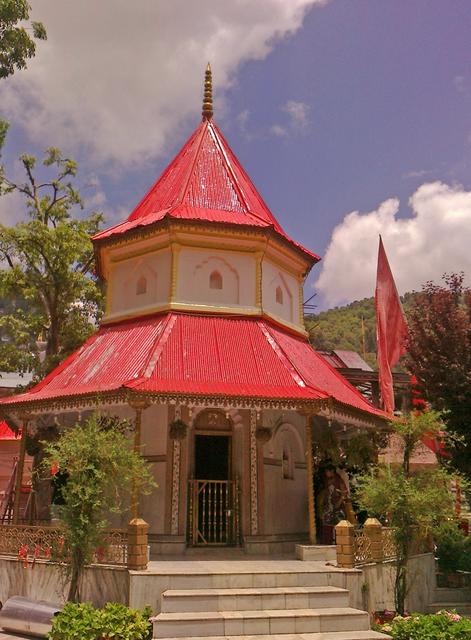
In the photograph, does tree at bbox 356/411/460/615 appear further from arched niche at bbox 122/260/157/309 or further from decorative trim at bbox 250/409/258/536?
arched niche at bbox 122/260/157/309

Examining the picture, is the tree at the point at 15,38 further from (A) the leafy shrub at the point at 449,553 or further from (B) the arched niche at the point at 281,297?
(A) the leafy shrub at the point at 449,553

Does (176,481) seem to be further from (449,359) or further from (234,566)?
(449,359)

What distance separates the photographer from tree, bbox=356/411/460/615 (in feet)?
37.1

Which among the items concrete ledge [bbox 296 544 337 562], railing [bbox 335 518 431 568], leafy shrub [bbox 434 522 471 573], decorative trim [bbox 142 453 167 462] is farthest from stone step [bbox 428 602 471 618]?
decorative trim [bbox 142 453 167 462]

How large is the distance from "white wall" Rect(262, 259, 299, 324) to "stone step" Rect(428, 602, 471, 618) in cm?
839

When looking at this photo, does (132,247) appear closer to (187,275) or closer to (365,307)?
(187,275)

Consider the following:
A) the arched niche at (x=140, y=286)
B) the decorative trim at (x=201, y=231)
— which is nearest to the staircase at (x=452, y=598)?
the decorative trim at (x=201, y=231)

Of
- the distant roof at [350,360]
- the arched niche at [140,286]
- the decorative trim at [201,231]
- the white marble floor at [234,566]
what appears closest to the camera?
the white marble floor at [234,566]

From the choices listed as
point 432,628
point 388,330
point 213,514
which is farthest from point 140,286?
point 432,628

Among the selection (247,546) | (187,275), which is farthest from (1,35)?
(247,546)

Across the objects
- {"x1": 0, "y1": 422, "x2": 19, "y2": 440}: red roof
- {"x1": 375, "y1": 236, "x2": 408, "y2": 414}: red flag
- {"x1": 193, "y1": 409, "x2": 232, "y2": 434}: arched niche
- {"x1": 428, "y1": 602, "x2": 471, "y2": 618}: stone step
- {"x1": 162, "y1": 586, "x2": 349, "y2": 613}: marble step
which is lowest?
{"x1": 428, "y1": 602, "x2": 471, "y2": 618}: stone step

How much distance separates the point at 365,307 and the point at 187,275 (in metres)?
106

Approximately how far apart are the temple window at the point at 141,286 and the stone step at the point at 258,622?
30.0ft

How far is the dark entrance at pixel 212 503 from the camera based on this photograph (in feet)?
45.6
